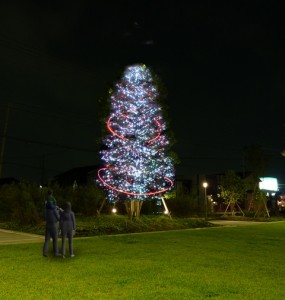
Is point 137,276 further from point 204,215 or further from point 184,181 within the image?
point 184,181

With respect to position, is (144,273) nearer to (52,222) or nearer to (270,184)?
(52,222)

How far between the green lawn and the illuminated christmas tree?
10.5 meters

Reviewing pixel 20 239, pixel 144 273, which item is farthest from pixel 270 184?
pixel 144 273

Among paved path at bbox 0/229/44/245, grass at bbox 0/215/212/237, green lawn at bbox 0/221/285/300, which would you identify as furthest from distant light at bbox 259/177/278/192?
green lawn at bbox 0/221/285/300

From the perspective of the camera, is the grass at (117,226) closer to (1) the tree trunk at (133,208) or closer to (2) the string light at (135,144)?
(1) the tree trunk at (133,208)

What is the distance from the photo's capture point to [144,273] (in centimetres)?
827

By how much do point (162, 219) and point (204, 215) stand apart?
1316cm

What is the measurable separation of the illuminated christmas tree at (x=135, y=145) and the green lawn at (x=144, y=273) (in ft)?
34.4

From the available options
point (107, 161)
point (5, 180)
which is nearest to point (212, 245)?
point (107, 161)

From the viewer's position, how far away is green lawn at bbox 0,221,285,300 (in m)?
6.66

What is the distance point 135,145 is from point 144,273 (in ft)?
50.1

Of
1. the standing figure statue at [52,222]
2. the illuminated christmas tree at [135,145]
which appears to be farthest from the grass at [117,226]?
the standing figure statue at [52,222]

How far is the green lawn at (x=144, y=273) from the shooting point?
6.66 m

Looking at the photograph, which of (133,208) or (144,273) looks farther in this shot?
(133,208)
